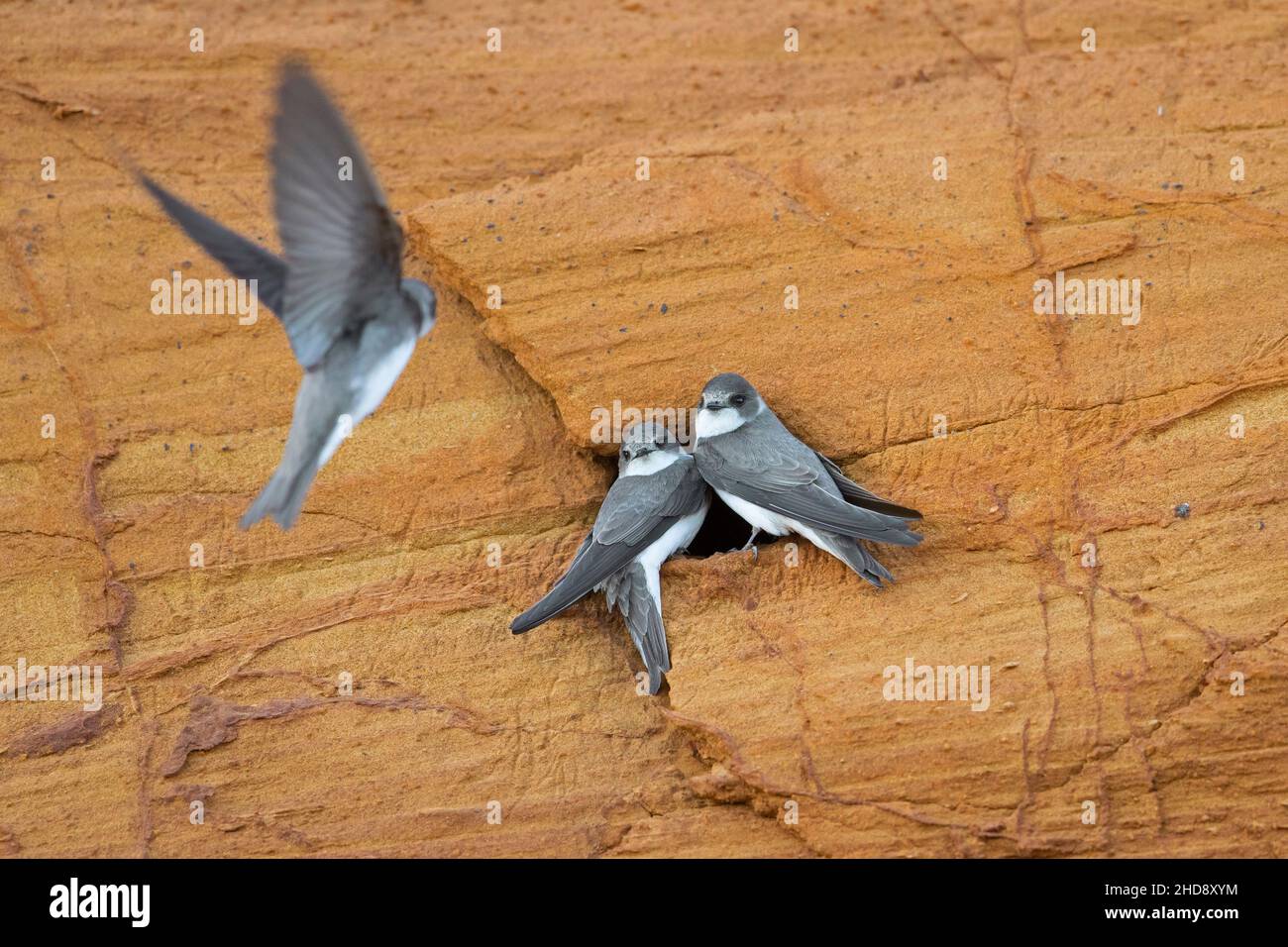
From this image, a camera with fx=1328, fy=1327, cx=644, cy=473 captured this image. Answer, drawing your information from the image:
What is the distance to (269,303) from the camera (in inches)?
148

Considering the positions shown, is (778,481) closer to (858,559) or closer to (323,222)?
(858,559)

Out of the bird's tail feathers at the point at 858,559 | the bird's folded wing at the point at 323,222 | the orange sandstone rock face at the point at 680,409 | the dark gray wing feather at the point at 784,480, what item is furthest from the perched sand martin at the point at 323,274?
Answer: the bird's tail feathers at the point at 858,559

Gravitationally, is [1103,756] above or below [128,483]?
below

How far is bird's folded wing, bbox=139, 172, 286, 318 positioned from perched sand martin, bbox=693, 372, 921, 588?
1.62m

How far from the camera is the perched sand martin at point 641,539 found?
14.7 feet

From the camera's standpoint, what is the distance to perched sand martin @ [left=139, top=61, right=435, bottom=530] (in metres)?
2.99

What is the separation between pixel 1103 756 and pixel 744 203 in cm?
244

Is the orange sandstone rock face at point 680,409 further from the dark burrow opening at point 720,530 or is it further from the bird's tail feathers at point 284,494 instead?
the bird's tail feathers at point 284,494

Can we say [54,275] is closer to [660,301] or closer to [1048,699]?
[660,301]

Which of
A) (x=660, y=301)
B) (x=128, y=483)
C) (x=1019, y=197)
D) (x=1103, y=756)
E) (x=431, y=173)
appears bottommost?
(x=1103, y=756)

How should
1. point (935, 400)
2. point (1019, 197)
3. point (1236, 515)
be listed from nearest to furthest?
point (1236, 515) < point (935, 400) < point (1019, 197)

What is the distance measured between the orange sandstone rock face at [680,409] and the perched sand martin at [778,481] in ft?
0.48

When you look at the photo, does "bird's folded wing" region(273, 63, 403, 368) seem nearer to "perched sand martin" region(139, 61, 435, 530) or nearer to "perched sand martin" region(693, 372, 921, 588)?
"perched sand martin" region(139, 61, 435, 530)

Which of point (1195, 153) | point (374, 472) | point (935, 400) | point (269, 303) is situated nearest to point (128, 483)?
point (374, 472)
